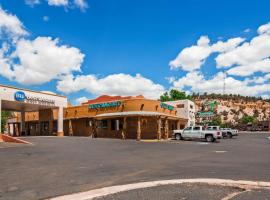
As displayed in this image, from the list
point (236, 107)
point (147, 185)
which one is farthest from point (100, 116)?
point (236, 107)

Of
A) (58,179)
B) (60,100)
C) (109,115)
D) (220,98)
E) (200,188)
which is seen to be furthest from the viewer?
(220,98)

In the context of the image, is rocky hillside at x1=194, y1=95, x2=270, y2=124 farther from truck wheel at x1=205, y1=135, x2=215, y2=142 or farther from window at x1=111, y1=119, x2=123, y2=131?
truck wheel at x1=205, y1=135, x2=215, y2=142

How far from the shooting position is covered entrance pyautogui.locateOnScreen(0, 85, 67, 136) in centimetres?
3513

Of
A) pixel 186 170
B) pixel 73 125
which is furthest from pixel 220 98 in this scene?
pixel 186 170

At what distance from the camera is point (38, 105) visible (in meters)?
40.1

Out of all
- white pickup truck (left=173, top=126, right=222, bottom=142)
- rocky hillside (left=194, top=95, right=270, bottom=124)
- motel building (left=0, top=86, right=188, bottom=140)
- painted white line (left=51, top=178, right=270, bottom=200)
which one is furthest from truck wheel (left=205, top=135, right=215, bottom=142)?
rocky hillside (left=194, top=95, right=270, bottom=124)

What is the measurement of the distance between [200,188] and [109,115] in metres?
28.9

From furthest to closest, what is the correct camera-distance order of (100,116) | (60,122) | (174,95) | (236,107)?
(236,107) < (174,95) < (60,122) < (100,116)

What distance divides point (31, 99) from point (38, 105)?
7.21 feet

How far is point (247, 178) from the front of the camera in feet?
33.0

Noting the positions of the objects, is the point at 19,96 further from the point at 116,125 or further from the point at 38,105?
the point at 116,125

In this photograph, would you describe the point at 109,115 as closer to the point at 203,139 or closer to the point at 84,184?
the point at 203,139

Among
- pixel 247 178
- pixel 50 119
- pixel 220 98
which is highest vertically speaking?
pixel 220 98

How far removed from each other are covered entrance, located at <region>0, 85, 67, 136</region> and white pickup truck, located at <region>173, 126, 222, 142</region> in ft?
56.9
